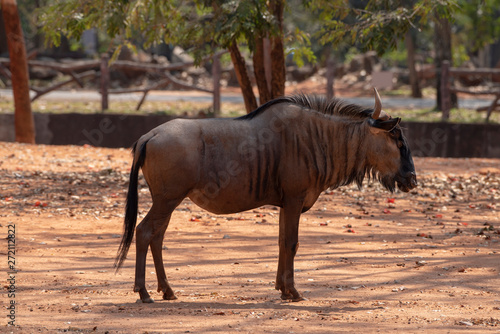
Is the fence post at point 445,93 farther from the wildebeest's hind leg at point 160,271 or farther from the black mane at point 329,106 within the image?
the wildebeest's hind leg at point 160,271

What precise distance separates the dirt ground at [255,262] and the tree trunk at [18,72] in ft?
8.69

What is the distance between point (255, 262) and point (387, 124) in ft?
8.22

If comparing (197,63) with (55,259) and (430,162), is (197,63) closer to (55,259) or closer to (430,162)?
(55,259)

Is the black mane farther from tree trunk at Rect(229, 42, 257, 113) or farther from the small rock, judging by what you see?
tree trunk at Rect(229, 42, 257, 113)

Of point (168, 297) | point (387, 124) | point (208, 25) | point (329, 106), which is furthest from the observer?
point (208, 25)

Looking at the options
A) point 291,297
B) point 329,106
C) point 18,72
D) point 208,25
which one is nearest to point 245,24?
point 208,25

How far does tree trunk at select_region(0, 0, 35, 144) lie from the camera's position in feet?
51.9

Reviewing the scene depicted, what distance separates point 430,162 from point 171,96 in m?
12.1

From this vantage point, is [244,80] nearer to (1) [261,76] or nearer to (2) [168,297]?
(1) [261,76]

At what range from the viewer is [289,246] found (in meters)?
7.15

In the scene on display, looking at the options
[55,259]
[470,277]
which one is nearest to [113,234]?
[55,259]

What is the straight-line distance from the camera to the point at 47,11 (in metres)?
13.4

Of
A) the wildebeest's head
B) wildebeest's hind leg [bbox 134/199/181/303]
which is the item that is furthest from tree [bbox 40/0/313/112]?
wildebeest's hind leg [bbox 134/199/181/303]

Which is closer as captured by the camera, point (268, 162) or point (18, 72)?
point (268, 162)
